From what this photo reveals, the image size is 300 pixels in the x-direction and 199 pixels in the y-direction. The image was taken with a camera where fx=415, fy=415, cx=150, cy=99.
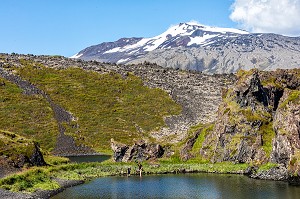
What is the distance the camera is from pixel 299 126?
98062mm

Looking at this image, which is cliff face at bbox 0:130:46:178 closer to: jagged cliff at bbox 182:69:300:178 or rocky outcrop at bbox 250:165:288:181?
jagged cliff at bbox 182:69:300:178

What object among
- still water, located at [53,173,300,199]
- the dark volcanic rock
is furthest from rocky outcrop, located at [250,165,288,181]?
the dark volcanic rock

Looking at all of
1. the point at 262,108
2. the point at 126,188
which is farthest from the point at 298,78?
the point at 126,188

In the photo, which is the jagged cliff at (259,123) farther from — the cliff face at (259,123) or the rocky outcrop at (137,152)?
the rocky outcrop at (137,152)

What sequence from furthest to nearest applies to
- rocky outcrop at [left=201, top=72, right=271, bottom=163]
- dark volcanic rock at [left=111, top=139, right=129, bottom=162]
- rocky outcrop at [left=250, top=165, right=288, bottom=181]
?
dark volcanic rock at [left=111, top=139, right=129, bottom=162], rocky outcrop at [left=201, top=72, right=271, bottom=163], rocky outcrop at [left=250, top=165, right=288, bottom=181]

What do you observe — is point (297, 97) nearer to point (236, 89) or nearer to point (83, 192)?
point (236, 89)

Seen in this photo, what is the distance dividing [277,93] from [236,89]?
40.0 feet

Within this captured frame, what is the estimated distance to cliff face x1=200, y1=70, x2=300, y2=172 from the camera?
9906 cm

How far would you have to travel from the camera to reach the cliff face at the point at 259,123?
99062 millimetres

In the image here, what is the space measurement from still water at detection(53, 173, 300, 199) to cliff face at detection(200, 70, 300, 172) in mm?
11460

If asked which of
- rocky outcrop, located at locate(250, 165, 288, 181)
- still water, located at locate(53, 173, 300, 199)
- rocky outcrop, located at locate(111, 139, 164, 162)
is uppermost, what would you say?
rocky outcrop, located at locate(111, 139, 164, 162)

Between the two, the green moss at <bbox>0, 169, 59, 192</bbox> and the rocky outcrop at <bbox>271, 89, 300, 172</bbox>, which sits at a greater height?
the rocky outcrop at <bbox>271, 89, 300, 172</bbox>

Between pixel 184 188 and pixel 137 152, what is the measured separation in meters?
40.8

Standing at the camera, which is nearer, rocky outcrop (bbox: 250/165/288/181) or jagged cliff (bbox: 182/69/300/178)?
rocky outcrop (bbox: 250/165/288/181)
